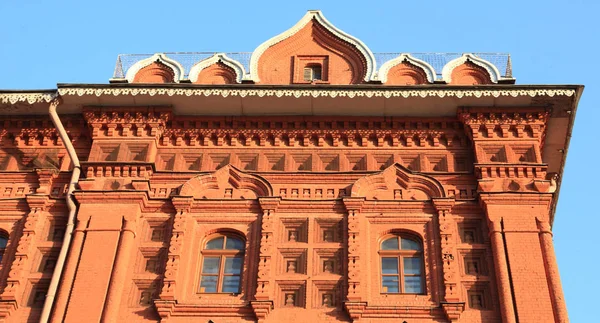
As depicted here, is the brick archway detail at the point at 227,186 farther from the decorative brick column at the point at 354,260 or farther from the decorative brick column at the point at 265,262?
the decorative brick column at the point at 354,260

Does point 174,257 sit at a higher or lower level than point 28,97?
lower

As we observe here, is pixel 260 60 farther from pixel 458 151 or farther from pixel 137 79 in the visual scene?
pixel 458 151

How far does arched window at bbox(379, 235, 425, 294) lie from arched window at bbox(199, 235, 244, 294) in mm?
1643

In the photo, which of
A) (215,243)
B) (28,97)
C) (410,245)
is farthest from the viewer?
(28,97)

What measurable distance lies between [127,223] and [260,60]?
10.9 feet

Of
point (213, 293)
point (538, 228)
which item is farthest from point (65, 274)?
point (538, 228)

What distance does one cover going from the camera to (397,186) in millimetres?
11305

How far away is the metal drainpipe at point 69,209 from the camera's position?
9.90 metres

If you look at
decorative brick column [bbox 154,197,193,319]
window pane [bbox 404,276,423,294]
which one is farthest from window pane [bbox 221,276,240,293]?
window pane [bbox 404,276,423,294]

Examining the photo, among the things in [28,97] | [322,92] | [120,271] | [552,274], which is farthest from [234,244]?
[552,274]

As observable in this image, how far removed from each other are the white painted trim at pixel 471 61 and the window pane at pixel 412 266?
2742 millimetres

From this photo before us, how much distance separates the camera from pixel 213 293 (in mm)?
10266

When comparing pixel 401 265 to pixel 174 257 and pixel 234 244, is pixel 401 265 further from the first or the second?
pixel 174 257

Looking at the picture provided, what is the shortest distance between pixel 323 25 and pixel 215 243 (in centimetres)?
394
